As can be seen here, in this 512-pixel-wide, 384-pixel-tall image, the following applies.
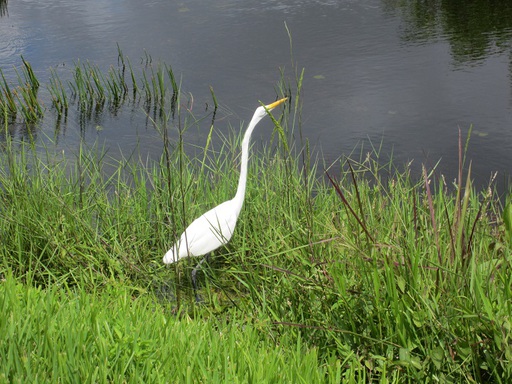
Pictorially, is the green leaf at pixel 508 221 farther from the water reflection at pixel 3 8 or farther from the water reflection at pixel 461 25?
the water reflection at pixel 3 8

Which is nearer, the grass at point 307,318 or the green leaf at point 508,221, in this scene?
the grass at point 307,318

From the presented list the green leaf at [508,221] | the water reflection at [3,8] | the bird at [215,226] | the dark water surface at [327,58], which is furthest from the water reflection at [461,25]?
the water reflection at [3,8]

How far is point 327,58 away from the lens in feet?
25.7

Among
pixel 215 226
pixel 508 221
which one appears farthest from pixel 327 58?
pixel 508 221

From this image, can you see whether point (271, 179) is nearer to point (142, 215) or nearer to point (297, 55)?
point (142, 215)

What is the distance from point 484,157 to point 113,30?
5.54 meters

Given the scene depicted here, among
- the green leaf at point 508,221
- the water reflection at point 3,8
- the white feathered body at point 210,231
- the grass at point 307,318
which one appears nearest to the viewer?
the grass at point 307,318

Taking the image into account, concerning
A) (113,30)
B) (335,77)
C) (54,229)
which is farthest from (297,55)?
(54,229)

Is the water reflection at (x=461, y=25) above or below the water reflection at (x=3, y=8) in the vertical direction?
below

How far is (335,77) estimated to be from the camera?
7.33 metres

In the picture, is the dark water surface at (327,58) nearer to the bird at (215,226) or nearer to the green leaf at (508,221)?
the bird at (215,226)

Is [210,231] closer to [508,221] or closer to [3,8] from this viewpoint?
[508,221]

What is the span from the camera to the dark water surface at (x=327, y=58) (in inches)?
243

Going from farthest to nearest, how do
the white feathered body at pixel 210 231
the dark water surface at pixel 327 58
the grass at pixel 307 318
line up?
1. the dark water surface at pixel 327 58
2. the white feathered body at pixel 210 231
3. the grass at pixel 307 318
